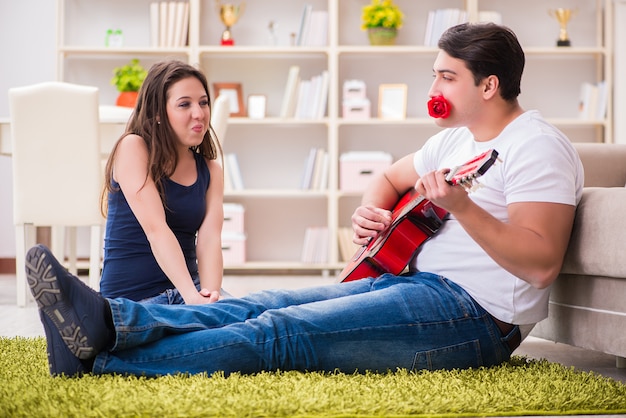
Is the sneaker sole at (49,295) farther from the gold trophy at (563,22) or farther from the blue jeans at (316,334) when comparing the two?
the gold trophy at (563,22)

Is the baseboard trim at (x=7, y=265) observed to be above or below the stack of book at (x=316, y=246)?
below

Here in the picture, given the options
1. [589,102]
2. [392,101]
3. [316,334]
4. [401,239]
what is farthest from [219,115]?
[589,102]

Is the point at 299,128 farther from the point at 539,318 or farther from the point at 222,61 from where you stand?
the point at 539,318

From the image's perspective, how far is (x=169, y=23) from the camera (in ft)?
16.0

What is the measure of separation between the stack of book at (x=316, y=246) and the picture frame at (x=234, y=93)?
82 centimetres

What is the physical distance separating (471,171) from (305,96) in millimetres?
3615

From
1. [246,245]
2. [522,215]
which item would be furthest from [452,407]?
[246,245]

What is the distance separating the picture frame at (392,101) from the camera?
4959mm

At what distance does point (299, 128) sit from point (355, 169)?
0.52 meters

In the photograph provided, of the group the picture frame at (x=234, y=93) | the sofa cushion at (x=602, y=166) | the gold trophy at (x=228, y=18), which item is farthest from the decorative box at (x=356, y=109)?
the sofa cushion at (x=602, y=166)

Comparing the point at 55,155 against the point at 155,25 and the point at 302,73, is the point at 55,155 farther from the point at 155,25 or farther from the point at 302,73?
the point at 302,73

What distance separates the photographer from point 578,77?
5.18 m

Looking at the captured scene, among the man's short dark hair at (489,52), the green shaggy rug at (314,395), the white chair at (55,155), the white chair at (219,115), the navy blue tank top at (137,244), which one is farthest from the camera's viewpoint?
the white chair at (219,115)

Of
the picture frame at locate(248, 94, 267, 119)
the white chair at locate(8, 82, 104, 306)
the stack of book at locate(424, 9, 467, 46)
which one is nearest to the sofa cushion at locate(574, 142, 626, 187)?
the white chair at locate(8, 82, 104, 306)
